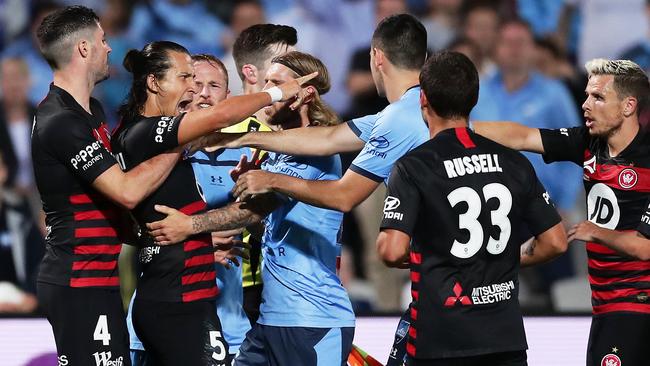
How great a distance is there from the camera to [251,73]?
6559mm

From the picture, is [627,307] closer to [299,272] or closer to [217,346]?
[299,272]

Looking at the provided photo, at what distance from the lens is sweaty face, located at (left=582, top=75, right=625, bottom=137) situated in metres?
5.83

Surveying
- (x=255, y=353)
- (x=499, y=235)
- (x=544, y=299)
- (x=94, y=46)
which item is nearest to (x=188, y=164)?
(x=94, y=46)

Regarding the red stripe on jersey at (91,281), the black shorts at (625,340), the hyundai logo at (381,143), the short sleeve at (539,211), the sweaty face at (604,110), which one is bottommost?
the black shorts at (625,340)

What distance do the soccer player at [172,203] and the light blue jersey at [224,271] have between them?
0.90 metres

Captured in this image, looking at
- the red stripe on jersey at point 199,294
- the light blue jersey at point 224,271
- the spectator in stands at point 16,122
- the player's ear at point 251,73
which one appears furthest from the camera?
the spectator in stands at point 16,122

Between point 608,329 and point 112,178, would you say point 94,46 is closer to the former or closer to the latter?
point 112,178

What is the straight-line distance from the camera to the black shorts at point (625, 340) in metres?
5.69

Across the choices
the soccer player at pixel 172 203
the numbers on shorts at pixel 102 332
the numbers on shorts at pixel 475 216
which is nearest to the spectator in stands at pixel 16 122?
the soccer player at pixel 172 203

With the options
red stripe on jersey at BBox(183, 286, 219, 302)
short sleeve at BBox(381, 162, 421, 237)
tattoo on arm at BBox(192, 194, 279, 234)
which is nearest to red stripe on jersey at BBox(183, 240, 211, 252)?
tattoo on arm at BBox(192, 194, 279, 234)

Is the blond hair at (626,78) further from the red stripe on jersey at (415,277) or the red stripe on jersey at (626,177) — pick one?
the red stripe on jersey at (415,277)

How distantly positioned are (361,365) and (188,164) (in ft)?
5.76

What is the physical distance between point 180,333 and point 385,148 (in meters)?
1.34

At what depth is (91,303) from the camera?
4.80 metres
